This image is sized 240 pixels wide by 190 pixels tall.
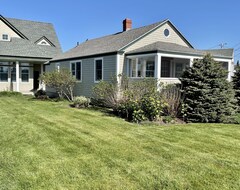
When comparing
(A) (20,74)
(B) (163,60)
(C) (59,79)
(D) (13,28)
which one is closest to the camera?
(C) (59,79)

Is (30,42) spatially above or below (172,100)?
above

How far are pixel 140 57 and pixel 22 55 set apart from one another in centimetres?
1323

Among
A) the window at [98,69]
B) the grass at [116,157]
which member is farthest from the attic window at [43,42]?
the grass at [116,157]

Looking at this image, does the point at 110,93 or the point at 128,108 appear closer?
the point at 128,108

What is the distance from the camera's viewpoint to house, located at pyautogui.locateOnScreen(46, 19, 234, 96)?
12938 millimetres

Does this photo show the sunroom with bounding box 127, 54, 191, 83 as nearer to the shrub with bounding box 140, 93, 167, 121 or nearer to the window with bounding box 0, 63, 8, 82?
the shrub with bounding box 140, 93, 167, 121

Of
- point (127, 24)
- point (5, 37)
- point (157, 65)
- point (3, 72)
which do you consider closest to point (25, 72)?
point (3, 72)

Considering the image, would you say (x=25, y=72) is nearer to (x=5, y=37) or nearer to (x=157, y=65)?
(x=5, y=37)

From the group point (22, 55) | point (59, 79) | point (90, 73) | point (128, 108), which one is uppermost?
point (22, 55)

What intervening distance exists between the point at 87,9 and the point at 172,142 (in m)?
18.4

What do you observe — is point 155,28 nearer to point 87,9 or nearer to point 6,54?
point 87,9

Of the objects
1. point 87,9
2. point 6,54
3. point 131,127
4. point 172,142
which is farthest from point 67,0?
point 172,142

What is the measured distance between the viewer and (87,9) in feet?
70.1

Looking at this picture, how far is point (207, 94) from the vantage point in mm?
9766
